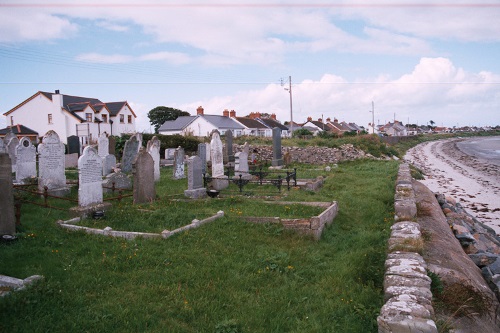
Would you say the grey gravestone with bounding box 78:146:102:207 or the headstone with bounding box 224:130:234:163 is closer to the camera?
the grey gravestone with bounding box 78:146:102:207

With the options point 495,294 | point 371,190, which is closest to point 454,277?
point 495,294

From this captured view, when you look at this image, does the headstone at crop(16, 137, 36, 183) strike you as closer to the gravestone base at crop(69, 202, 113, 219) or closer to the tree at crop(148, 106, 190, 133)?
the gravestone base at crop(69, 202, 113, 219)

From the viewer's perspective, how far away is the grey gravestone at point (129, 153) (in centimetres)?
1933

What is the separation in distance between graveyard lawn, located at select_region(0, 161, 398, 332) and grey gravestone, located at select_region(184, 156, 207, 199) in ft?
9.62

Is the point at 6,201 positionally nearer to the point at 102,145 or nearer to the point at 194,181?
the point at 194,181

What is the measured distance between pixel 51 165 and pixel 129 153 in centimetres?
710

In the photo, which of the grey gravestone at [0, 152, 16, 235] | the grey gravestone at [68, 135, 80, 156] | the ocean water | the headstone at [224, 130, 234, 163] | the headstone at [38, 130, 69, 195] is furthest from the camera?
the ocean water

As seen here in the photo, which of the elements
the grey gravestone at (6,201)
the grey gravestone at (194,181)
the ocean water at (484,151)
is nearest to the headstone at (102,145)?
the grey gravestone at (194,181)

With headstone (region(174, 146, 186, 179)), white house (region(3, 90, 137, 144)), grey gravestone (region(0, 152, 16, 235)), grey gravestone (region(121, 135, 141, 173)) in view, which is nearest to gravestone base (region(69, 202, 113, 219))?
grey gravestone (region(0, 152, 16, 235))

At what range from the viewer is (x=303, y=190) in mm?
14695

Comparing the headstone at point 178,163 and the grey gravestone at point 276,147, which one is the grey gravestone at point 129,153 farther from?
the grey gravestone at point 276,147

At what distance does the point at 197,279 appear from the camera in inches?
233

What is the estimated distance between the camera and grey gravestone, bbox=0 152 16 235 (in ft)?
24.5

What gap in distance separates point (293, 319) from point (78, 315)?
8.71ft
